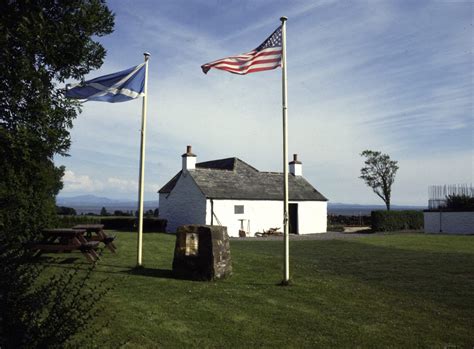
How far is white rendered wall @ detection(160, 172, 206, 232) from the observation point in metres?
28.9

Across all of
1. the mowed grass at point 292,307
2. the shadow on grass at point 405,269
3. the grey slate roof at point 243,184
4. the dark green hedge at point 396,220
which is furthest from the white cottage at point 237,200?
the mowed grass at point 292,307

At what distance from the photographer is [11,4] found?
8164 millimetres

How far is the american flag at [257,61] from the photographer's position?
1110 cm

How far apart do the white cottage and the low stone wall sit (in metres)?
8.50

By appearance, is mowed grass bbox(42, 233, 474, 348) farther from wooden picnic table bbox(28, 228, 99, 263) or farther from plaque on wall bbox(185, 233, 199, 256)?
plaque on wall bbox(185, 233, 199, 256)

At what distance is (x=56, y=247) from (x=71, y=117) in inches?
218

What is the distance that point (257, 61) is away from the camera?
11219 millimetres

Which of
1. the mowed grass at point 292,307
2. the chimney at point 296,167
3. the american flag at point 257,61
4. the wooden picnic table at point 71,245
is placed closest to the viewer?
the mowed grass at point 292,307

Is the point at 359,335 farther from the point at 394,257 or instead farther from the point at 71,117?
the point at 394,257

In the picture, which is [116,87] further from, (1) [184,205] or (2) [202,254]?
(1) [184,205]

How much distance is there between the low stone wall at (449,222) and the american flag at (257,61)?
27.1 m

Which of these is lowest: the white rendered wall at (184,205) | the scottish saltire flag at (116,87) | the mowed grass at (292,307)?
the mowed grass at (292,307)

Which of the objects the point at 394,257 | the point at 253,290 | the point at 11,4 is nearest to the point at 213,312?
the point at 253,290

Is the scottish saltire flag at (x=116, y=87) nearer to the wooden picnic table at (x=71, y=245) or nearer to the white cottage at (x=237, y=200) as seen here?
the wooden picnic table at (x=71, y=245)
